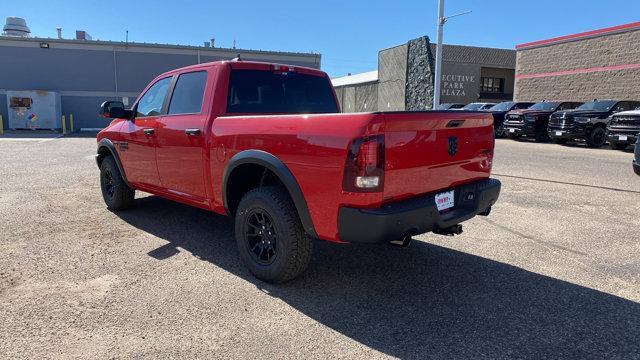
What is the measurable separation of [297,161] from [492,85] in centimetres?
4701

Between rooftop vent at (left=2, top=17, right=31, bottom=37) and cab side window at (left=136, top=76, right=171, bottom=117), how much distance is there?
106 ft

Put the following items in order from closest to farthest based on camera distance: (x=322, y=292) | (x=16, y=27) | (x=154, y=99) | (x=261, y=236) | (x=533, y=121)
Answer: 1. (x=322, y=292)
2. (x=261, y=236)
3. (x=154, y=99)
4. (x=533, y=121)
5. (x=16, y=27)

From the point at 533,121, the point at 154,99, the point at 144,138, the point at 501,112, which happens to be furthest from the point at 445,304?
the point at 501,112

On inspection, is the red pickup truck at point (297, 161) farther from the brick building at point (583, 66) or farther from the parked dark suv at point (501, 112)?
the brick building at point (583, 66)

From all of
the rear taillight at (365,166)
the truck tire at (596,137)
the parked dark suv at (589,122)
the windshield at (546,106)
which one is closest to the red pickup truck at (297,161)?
the rear taillight at (365,166)

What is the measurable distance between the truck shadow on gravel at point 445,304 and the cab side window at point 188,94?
142 cm

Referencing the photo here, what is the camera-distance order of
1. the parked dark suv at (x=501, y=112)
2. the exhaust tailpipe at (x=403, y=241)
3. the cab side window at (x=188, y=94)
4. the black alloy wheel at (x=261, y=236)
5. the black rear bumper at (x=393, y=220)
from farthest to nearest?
the parked dark suv at (x=501, y=112) → the cab side window at (x=188, y=94) → the black alloy wheel at (x=261, y=236) → the exhaust tailpipe at (x=403, y=241) → the black rear bumper at (x=393, y=220)

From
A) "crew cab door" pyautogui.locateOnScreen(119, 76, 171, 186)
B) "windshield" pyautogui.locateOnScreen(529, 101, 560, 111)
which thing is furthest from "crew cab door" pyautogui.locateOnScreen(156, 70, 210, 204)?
"windshield" pyautogui.locateOnScreen(529, 101, 560, 111)

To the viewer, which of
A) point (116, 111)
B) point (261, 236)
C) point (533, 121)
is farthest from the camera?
point (533, 121)

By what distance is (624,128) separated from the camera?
14.8 meters

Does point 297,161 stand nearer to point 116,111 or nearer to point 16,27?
point 116,111

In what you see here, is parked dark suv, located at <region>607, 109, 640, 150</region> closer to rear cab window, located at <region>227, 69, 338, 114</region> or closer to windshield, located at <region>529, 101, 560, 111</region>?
windshield, located at <region>529, 101, 560, 111</region>

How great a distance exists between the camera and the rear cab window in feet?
14.5

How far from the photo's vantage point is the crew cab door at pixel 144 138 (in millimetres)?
5094
